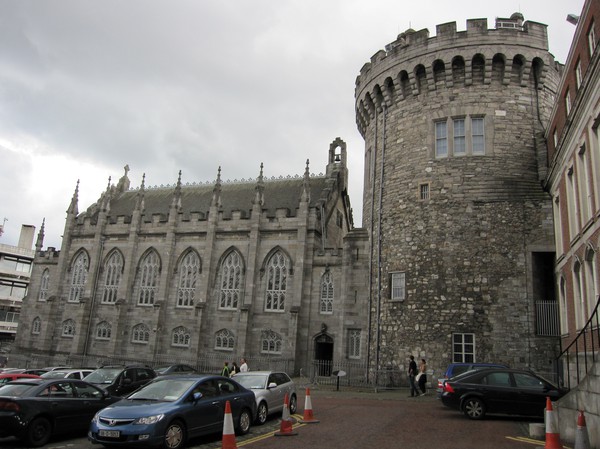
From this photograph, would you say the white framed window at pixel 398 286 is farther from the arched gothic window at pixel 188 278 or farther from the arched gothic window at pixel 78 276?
the arched gothic window at pixel 78 276

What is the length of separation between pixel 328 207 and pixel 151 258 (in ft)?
48.7

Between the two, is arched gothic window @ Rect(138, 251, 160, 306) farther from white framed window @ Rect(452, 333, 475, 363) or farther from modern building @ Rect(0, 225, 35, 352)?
modern building @ Rect(0, 225, 35, 352)

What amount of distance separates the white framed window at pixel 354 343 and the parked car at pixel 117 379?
1474cm

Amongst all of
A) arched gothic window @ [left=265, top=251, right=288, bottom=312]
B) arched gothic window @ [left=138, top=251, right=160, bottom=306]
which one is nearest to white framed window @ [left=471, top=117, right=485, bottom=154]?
arched gothic window @ [left=265, top=251, right=288, bottom=312]

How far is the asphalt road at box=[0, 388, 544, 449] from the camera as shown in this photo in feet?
36.6

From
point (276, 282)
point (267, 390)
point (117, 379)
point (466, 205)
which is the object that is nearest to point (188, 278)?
point (276, 282)

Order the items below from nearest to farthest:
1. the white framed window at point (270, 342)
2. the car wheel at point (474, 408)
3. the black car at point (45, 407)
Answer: the black car at point (45, 407), the car wheel at point (474, 408), the white framed window at point (270, 342)

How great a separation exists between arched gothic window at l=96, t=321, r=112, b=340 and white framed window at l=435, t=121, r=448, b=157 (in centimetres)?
2885

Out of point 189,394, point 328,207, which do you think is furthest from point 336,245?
point 189,394

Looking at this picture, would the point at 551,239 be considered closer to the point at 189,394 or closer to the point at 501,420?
the point at 501,420

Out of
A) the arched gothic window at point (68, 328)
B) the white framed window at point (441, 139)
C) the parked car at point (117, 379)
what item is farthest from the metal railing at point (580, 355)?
the arched gothic window at point (68, 328)

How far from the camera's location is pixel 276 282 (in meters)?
35.5

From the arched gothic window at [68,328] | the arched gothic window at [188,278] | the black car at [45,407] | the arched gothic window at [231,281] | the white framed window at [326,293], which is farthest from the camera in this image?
the arched gothic window at [68,328]

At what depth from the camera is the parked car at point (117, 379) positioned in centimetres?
1664
